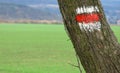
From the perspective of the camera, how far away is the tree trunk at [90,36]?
2928 millimetres

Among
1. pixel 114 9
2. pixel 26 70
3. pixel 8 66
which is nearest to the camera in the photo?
pixel 26 70

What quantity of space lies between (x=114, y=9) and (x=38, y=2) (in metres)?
17.5

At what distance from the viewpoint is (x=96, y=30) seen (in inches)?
117

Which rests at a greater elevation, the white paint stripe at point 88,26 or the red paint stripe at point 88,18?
the red paint stripe at point 88,18

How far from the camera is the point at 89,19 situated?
2.96 metres

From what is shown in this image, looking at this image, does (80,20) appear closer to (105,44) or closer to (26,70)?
(105,44)

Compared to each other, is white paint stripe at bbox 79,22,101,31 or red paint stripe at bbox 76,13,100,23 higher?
red paint stripe at bbox 76,13,100,23

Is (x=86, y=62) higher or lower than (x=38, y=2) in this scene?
higher

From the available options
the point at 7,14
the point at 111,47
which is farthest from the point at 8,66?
the point at 7,14

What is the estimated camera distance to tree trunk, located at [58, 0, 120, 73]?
2.93 m

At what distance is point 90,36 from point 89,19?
102 millimetres

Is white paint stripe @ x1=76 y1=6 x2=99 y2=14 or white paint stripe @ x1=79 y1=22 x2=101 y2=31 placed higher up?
white paint stripe @ x1=76 y1=6 x2=99 y2=14

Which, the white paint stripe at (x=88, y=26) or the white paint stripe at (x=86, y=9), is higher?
the white paint stripe at (x=86, y=9)

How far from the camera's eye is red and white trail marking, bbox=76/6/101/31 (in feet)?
9.64
